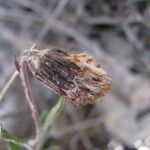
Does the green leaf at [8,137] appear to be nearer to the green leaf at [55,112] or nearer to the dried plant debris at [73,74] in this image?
the green leaf at [55,112]

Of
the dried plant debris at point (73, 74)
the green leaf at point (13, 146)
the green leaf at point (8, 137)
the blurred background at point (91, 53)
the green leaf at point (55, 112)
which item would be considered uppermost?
the blurred background at point (91, 53)

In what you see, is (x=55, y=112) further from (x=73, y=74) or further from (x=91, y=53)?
(x=91, y=53)

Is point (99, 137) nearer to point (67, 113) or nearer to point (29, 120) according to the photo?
point (67, 113)

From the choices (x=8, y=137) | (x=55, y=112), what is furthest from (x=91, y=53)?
(x=8, y=137)

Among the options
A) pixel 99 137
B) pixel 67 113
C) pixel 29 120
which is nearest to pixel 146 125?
pixel 99 137

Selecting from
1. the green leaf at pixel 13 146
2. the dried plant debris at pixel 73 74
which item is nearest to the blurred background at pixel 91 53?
the green leaf at pixel 13 146
